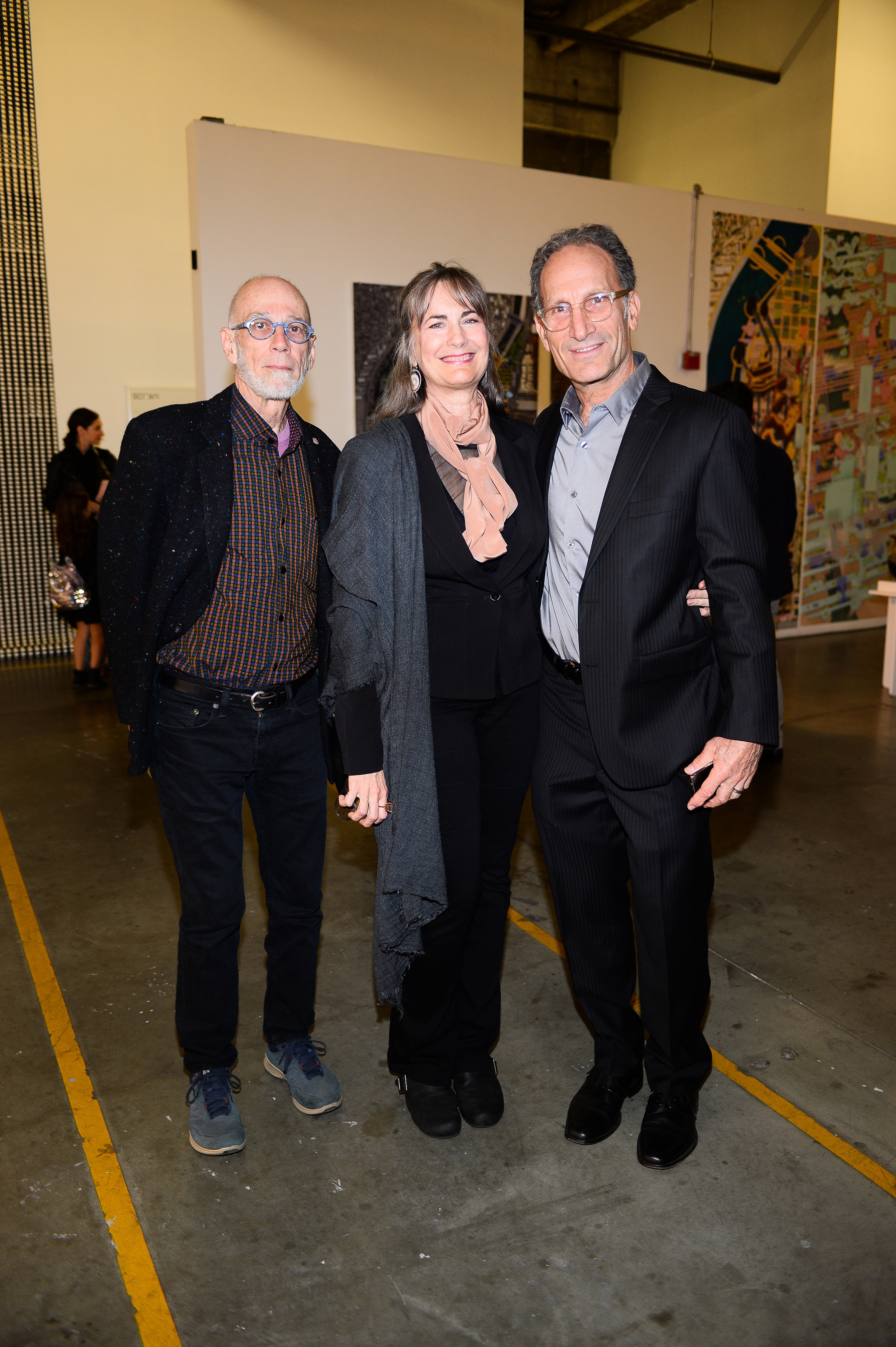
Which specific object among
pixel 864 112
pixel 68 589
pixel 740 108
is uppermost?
pixel 740 108

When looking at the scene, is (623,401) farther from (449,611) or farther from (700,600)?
(449,611)

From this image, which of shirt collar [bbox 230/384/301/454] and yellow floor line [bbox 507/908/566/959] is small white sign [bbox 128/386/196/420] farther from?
shirt collar [bbox 230/384/301/454]

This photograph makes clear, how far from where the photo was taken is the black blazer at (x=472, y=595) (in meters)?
2.05

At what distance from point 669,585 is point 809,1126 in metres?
1.39

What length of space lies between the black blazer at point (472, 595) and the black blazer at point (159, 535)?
44 cm

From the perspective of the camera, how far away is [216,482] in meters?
2.17

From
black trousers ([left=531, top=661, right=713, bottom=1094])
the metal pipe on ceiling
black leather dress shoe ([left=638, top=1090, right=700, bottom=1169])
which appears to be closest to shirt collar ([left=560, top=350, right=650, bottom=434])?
black trousers ([left=531, top=661, right=713, bottom=1094])

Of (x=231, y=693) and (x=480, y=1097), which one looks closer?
(x=231, y=693)

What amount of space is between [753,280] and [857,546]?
8.76 ft

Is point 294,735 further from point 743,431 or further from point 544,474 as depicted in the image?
point 743,431

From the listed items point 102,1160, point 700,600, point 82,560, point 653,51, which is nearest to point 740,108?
point 653,51

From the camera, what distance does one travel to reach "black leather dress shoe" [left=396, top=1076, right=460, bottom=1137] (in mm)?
2373

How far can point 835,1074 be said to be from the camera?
2.65m

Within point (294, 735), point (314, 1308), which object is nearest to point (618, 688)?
point (294, 735)
